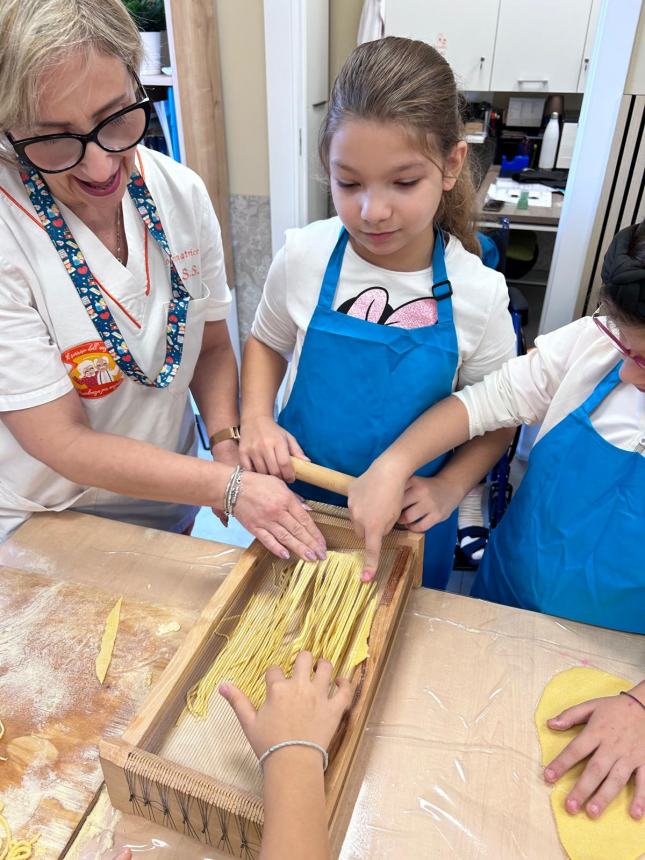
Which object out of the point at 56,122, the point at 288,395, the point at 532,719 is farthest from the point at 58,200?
the point at 532,719

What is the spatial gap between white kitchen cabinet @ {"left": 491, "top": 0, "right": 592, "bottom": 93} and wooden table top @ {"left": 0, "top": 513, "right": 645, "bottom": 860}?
384 cm

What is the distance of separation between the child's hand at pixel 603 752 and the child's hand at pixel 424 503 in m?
0.42

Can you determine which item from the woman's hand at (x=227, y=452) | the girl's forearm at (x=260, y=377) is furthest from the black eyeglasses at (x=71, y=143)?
the woman's hand at (x=227, y=452)

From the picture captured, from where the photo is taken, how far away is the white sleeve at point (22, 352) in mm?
1124

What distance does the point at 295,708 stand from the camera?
84cm

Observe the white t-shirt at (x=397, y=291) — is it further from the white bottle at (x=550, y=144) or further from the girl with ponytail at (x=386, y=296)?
the white bottle at (x=550, y=144)

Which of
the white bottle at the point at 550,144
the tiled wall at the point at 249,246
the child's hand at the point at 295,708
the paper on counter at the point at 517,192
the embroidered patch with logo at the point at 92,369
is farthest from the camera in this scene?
the white bottle at the point at 550,144

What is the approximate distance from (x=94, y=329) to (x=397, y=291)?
2.12 feet

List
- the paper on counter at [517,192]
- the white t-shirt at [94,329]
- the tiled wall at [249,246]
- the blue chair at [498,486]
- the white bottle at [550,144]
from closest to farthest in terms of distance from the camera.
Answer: the white t-shirt at [94,329], the blue chair at [498,486], the tiled wall at [249,246], the paper on counter at [517,192], the white bottle at [550,144]

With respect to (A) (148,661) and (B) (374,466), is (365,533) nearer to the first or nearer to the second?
(B) (374,466)

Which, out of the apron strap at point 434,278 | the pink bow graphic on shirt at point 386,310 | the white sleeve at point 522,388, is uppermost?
the apron strap at point 434,278

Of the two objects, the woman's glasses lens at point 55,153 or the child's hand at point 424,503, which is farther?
the child's hand at point 424,503

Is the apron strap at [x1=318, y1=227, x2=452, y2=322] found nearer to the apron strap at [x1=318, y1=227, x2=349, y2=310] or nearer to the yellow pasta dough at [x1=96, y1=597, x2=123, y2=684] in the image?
the apron strap at [x1=318, y1=227, x2=349, y2=310]

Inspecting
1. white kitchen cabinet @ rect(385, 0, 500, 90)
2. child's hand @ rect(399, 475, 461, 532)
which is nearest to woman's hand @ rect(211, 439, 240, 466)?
child's hand @ rect(399, 475, 461, 532)
